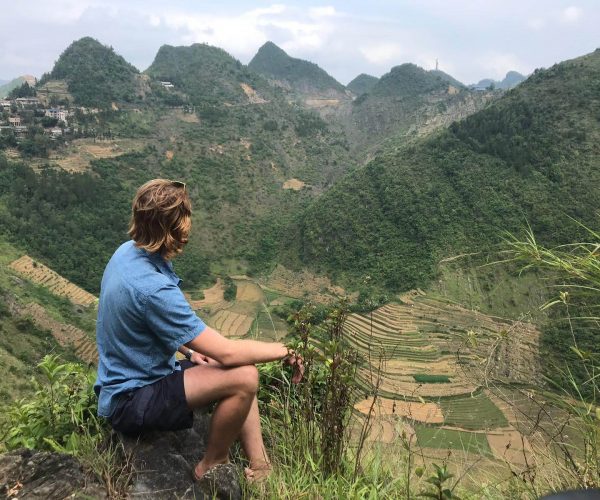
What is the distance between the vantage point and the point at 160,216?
5.33 ft

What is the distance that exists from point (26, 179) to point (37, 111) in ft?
45.2

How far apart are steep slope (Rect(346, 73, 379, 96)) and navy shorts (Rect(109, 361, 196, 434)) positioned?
131696mm

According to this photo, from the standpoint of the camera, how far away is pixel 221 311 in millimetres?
26297

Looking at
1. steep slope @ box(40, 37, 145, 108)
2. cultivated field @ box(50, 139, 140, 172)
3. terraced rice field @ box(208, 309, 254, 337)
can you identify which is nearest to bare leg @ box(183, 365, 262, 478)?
terraced rice field @ box(208, 309, 254, 337)

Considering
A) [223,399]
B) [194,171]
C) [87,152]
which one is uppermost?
[223,399]

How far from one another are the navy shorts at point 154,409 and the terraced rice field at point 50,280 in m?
22.7

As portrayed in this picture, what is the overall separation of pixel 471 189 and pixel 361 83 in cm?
11036

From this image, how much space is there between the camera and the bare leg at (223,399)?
1.60m

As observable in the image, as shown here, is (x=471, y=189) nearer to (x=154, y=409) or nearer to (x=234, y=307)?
(x=234, y=307)

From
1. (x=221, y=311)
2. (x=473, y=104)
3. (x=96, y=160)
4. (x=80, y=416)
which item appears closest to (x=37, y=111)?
(x=96, y=160)

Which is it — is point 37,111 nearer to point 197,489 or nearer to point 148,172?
point 148,172

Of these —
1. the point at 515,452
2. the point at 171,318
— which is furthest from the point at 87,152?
the point at 515,452

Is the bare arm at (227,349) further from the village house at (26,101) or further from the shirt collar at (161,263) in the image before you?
the village house at (26,101)

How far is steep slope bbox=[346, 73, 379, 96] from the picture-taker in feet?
414
